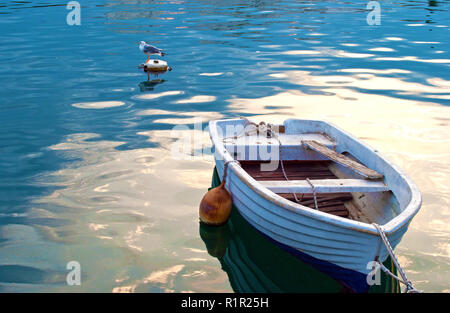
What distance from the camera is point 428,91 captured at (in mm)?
13477

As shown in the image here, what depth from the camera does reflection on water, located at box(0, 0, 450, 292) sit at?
5820mm

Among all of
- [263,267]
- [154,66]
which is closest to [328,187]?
[263,267]

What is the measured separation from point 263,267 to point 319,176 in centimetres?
233

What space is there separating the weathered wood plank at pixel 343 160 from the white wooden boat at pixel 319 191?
0.02 metres

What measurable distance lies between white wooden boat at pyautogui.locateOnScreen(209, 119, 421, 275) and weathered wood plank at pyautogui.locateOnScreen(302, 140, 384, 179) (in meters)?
0.02

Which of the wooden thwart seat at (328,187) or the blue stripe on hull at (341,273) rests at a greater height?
the wooden thwart seat at (328,187)

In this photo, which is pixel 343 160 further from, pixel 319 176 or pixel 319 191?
pixel 319 191

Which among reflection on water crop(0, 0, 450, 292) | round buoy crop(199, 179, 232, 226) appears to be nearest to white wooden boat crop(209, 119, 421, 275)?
round buoy crop(199, 179, 232, 226)

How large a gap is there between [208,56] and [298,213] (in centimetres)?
1441

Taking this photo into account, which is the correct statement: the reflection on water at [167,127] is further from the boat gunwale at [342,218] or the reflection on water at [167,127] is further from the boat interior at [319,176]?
the boat gunwale at [342,218]

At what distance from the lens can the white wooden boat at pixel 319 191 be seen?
4.82 metres

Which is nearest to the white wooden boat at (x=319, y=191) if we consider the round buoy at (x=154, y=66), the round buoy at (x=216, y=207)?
the round buoy at (x=216, y=207)

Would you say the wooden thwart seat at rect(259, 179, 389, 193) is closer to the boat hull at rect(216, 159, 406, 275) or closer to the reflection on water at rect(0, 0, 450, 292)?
the boat hull at rect(216, 159, 406, 275)
